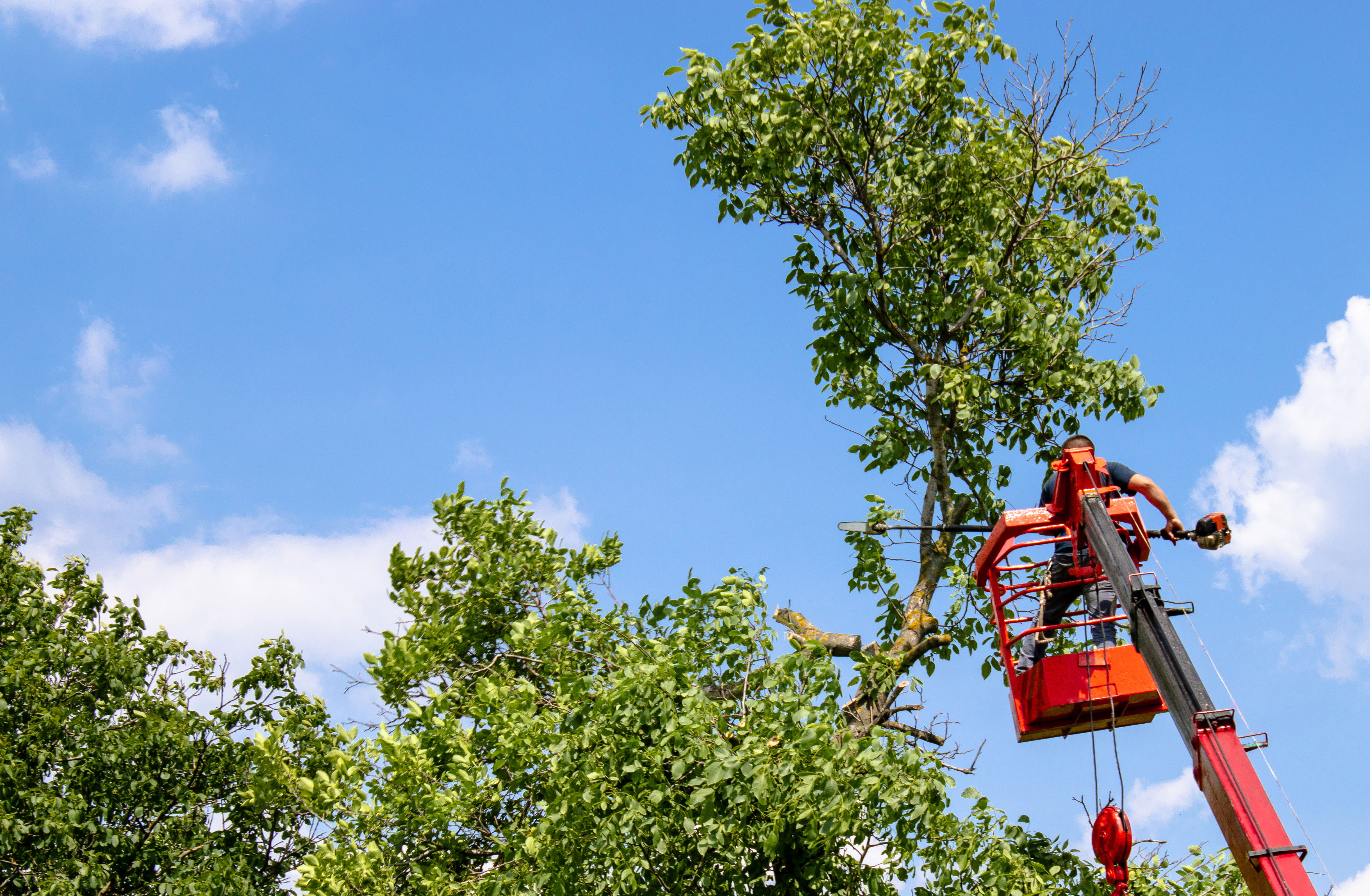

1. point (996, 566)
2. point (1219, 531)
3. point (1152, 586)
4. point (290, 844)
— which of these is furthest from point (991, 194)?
point (290, 844)

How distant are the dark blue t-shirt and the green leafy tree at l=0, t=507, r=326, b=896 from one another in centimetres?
715

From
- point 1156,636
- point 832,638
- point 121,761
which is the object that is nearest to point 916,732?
point 832,638

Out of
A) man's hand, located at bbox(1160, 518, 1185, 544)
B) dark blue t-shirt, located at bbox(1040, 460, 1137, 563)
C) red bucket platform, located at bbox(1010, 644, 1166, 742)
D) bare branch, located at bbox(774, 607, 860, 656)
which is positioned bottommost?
red bucket platform, located at bbox(1010, 644, 1166, 742)

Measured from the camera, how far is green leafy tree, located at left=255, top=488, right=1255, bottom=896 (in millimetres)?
6738

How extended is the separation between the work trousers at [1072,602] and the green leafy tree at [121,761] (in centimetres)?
680

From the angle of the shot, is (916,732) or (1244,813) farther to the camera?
(916,732)

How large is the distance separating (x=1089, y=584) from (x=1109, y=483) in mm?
692

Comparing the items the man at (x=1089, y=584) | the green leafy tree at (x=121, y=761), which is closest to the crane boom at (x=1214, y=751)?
the man at (x=1089, y=584)

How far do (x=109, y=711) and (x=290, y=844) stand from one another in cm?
252

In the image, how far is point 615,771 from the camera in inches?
278

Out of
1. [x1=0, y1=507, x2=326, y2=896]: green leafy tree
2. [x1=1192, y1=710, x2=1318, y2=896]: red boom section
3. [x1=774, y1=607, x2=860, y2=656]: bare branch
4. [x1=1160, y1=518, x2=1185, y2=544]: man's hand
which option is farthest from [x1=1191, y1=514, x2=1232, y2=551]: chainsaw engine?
[x1=0, y1=507, x2=326, y2=896]: green leafy tree

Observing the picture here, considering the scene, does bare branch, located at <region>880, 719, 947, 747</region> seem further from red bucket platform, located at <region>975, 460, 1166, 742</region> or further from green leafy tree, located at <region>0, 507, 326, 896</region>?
green leafy tree, located at <region>0, 507, 326, 896</region>

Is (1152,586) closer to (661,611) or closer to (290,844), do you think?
(661,611)

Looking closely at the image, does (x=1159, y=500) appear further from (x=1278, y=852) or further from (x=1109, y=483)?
(x=1278, y=852)
